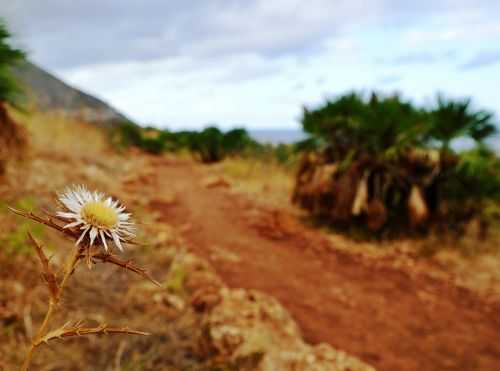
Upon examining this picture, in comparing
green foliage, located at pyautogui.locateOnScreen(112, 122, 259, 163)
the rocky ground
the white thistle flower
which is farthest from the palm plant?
green foliage, located at pyautogui.locateOnScreen(112, 122, 259, 163)

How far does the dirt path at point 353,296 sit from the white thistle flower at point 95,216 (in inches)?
119

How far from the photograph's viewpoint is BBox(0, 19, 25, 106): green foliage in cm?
423

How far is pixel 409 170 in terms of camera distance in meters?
6.42

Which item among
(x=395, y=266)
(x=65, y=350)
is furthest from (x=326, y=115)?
(x=65, y=350)

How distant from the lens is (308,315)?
4008mm

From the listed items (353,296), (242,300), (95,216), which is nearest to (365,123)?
(353,296)

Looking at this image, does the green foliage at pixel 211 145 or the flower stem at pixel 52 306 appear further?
the green foliage at pixel 211 145

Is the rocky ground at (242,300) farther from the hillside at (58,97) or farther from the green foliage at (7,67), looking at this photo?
the hillside at (58,97)

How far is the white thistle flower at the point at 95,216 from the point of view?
1.96 feet

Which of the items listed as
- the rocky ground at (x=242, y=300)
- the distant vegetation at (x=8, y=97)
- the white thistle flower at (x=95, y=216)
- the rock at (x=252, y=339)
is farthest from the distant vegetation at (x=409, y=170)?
the white thistle flower at (x=95, y=216)

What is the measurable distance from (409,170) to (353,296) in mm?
2446

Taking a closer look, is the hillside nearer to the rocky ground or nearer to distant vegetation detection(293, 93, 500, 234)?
the rocky ground

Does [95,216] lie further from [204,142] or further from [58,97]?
[58,97]

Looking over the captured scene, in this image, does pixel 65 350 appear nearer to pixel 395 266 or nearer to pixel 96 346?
pixel 96 346
